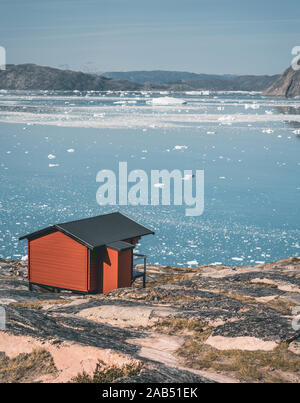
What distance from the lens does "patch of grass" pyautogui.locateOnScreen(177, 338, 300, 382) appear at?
30.0 ft

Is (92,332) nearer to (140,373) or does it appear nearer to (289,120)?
(140,373)

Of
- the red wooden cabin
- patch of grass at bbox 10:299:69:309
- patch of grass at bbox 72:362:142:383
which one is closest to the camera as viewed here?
patch of grass at bbox 72:362:142:383

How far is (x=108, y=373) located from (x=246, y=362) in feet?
8.21

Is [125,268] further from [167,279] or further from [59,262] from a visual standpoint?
[167,279]

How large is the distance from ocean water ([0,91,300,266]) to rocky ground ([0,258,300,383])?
9.97 m

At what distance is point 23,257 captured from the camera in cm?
2572

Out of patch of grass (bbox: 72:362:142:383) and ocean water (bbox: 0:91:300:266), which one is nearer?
patch of grass (bbox: 72:362:142:383)

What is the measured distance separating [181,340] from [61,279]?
7936mm

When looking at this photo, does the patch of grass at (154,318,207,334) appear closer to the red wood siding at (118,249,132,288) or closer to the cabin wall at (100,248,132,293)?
the cabin wall at (100,248,132,293)

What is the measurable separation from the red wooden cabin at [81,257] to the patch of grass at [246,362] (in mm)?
7314

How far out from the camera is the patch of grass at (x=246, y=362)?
9133 mm

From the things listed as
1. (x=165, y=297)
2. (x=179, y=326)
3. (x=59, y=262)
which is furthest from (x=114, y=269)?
(x=179, y=326)

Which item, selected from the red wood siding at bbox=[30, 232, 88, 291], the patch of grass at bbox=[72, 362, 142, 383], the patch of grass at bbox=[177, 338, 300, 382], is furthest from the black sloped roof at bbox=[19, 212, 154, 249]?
the patch of grass at bbox=[72, 362, 142, 383]

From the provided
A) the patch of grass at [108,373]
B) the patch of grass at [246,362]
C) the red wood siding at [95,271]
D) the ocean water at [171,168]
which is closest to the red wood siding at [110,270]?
the red wood siding at [95,271]
